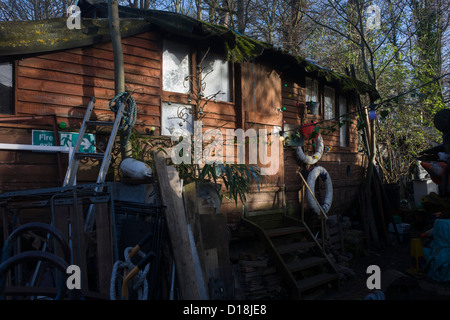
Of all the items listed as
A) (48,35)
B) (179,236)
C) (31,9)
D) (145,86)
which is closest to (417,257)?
(179,236)

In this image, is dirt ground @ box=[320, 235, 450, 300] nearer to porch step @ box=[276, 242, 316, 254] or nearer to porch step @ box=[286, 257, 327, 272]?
porch step @ box=[286, 257, 327, 272]

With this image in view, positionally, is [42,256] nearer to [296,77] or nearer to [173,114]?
[173,114]

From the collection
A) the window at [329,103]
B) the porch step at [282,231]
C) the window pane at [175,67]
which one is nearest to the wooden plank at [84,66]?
the window pane at [175,67]

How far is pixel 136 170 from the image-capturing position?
4543 millimetres

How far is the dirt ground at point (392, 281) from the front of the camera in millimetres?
4068

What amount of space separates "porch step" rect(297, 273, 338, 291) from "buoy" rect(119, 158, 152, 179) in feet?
10.1

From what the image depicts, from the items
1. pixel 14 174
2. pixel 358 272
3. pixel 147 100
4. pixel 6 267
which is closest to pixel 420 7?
pixel 358 272

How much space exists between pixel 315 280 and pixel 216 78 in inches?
176

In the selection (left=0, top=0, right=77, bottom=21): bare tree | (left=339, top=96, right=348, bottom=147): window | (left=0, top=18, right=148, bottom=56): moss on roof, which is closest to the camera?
(left=0, top=18, right=148, bottom=56): moss on roof

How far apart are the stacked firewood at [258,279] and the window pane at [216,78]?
135 inches

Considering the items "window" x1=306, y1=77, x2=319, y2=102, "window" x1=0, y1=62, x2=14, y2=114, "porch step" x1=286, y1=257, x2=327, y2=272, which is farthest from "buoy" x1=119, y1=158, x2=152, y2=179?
"window" x1=306, y1=77, x2=319, y2=102

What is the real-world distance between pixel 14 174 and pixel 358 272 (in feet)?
21.9

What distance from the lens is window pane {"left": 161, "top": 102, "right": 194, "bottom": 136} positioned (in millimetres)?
6492

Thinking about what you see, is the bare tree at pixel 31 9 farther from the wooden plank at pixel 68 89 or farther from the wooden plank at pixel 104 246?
the wooden plank at pixel 104 246
